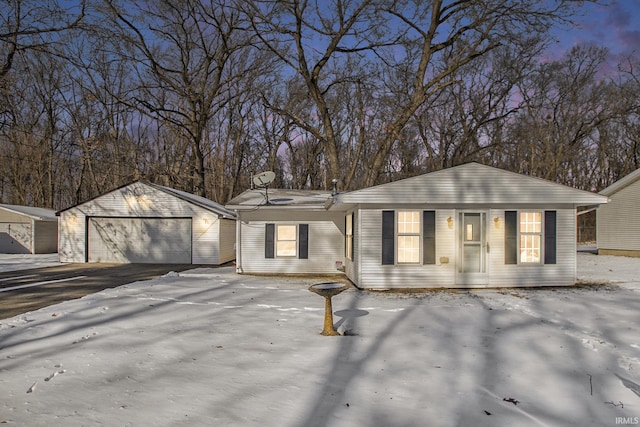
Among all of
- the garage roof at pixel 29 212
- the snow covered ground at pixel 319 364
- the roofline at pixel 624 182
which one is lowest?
the snow covered ground at pixel 319 364

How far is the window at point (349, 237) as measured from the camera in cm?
1194

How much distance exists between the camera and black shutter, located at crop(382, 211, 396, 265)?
10.4m

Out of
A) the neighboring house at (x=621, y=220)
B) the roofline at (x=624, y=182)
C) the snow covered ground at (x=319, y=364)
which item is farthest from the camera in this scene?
the neighboring house at (x=621, y=220)

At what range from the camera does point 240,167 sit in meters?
32.8

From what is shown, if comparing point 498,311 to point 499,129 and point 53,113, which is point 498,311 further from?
point 53,113

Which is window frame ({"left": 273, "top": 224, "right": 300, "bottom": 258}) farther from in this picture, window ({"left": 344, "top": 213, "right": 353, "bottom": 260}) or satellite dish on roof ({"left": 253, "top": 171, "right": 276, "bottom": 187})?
window ({"left": 344, "top": 213, "right": 353, "bottom": 260})

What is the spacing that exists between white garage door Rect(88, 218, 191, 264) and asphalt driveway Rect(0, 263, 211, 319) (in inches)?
60.1

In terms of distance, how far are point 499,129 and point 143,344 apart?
94.0 ft

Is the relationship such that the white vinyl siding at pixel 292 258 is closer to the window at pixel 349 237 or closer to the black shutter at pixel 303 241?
the black shutter at pixel 303 241

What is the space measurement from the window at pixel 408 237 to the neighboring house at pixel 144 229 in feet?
32.2

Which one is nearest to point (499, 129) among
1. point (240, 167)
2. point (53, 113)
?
point (240, 167)

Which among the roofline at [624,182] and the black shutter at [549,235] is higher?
the roofline at [624,182]

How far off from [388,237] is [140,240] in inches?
518

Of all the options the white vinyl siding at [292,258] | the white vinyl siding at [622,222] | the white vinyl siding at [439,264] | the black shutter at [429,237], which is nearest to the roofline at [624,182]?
the white vinyl siding at [622,222]
